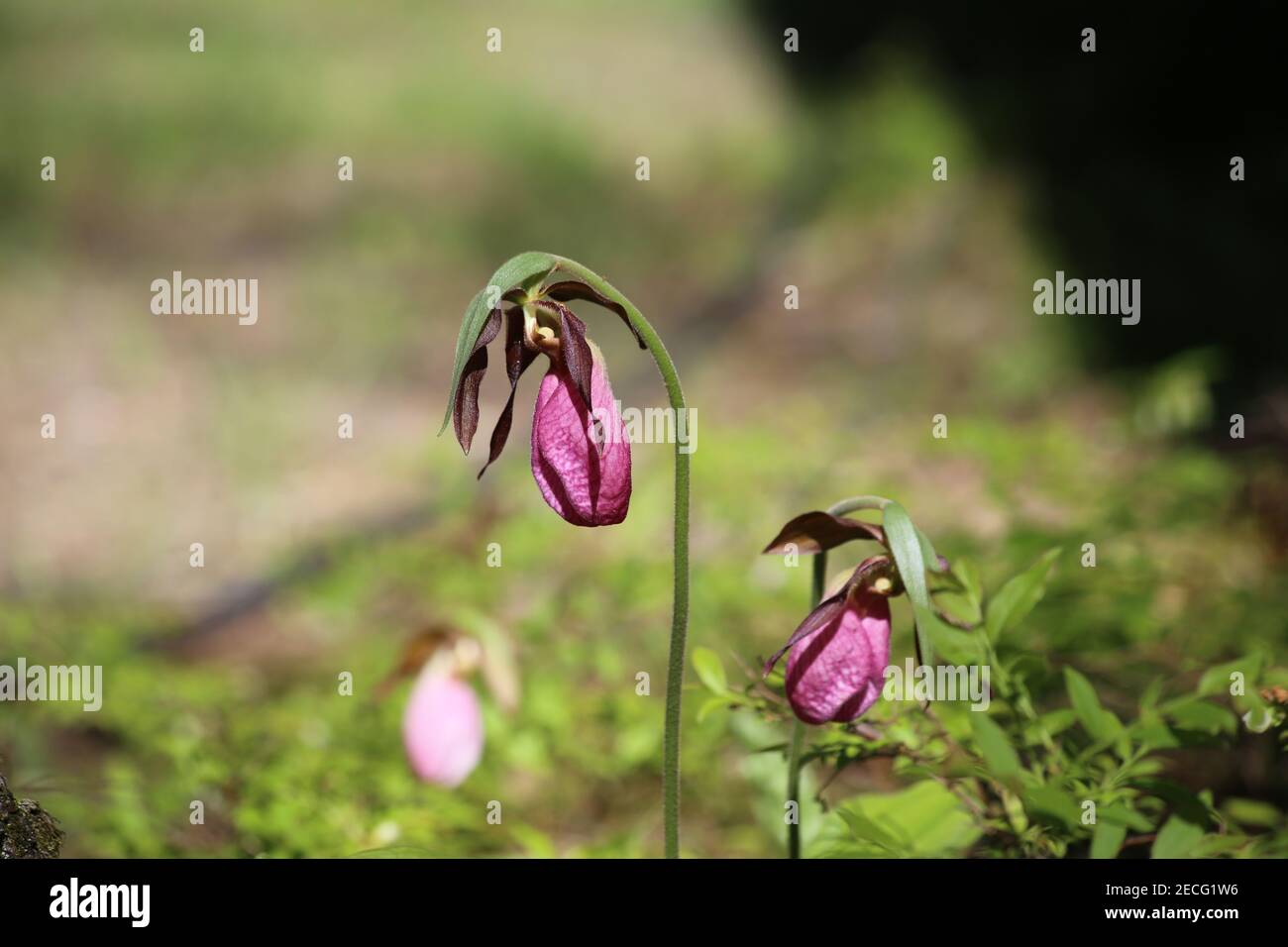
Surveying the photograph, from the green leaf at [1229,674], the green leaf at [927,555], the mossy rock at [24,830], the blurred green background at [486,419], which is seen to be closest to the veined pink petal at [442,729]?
the blurred green background at [486,419]

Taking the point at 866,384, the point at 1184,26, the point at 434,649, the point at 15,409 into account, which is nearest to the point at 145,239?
the point at 15,409

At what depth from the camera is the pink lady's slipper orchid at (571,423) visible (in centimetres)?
74

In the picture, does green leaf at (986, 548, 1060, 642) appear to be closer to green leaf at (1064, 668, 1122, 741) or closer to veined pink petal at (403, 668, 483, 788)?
green leaf at (1064, 668, 1122, 741)

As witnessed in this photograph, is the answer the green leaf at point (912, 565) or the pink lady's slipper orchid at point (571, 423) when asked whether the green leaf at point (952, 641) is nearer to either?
the green leaf at point (912, 565)

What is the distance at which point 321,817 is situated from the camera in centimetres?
112

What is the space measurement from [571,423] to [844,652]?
0.26 metres

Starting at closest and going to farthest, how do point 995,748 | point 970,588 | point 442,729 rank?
point 995,748, point 970,588, point 442,729

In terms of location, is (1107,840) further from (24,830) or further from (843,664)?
(24,830)

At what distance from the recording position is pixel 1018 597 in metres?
0.79

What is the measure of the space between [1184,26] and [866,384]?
1.73 meters

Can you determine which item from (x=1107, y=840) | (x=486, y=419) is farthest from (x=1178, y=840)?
(x=486, y=419)

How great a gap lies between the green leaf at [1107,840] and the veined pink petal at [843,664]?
0.18 metres

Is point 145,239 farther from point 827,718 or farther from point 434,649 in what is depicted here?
point 827,718
